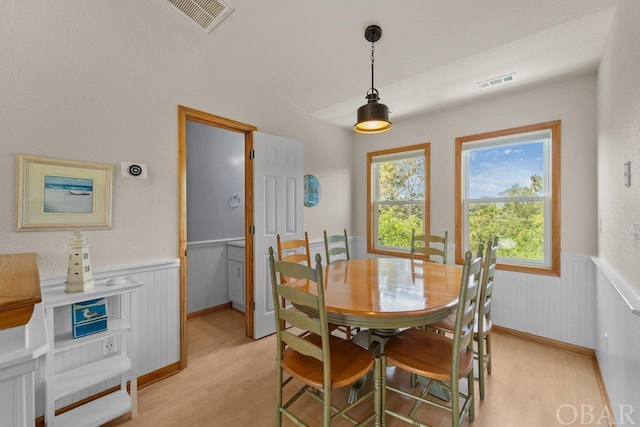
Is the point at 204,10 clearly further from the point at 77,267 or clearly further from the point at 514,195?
the point at 514,195

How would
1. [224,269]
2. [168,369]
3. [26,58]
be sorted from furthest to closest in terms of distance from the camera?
[224,269] → [168,369] → [26,58]

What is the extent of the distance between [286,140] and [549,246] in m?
2.87

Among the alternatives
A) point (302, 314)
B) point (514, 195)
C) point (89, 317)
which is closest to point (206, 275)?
point (89, 317)

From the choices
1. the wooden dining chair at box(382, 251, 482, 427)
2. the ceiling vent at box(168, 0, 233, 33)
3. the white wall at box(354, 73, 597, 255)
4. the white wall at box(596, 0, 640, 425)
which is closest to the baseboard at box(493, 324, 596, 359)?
the white wall at box(596, 0, 640, 425)

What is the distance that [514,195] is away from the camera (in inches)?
114

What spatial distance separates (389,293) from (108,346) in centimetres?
197

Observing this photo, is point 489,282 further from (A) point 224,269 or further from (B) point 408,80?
(A) point 224,269

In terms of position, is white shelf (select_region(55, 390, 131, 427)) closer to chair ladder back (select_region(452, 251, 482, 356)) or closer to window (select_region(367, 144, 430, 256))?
chair ladder back (select_region(452, 251, 482, 356))

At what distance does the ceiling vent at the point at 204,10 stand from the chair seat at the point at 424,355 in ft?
8.81

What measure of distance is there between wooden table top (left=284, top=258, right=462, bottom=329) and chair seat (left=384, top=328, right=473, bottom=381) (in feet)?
0.78

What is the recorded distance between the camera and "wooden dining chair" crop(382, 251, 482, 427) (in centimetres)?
137

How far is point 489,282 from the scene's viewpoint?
1952 mm

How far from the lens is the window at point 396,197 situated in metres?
3.60

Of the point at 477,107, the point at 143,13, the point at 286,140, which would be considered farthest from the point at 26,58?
the point at 477,107
